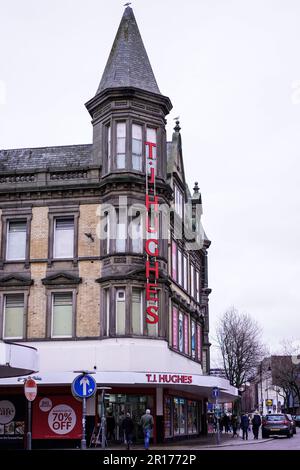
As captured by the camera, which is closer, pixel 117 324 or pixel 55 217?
pixel 117 324

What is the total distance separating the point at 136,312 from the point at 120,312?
2.71ft

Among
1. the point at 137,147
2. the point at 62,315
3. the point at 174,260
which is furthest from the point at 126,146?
the point at 62,315

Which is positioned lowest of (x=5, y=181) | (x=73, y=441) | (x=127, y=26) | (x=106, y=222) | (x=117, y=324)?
(x=73, y=441)

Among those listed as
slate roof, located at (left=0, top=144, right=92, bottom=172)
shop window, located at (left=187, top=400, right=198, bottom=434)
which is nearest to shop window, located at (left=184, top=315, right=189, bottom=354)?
shop window, located at (left=187, top=400, right=198, bottom=434)

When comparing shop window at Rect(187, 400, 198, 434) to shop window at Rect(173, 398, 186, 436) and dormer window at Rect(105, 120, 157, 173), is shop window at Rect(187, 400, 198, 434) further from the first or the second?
dormer window at Rect(105, 120, 157, 173)

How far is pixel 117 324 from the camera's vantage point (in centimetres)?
3278

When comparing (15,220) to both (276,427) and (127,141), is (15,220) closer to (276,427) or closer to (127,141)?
(127,141)

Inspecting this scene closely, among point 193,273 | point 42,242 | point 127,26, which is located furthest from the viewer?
point 193,273

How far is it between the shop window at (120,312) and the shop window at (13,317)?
16.4 feet

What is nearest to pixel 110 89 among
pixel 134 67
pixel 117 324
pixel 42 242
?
pixel 134 67

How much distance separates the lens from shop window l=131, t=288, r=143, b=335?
32.9m

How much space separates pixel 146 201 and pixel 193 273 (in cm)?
1344

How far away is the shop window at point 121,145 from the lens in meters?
34.6
